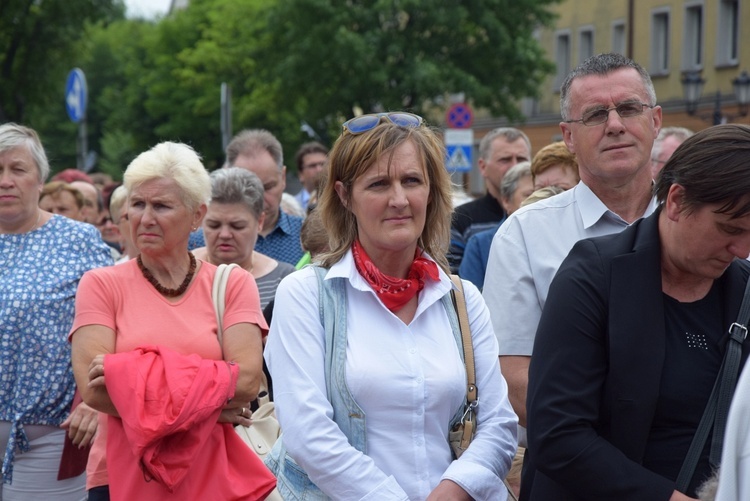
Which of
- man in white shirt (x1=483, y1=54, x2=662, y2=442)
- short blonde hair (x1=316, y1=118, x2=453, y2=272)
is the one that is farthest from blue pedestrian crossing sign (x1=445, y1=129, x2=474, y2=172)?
short blonde hair (x1=316, y1=118, x2=453, y2=272)

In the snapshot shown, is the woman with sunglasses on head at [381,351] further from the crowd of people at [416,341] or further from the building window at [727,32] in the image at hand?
the building window at [727,32]

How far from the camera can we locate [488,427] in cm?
404

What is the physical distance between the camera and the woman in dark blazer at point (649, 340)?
3389 millimetres

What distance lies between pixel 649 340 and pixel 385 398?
876 millimetres

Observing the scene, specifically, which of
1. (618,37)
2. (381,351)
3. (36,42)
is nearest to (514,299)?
(381,351)

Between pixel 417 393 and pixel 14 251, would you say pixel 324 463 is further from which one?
pixel 14 251

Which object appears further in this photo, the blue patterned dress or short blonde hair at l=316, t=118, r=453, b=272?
the blue patterned dress

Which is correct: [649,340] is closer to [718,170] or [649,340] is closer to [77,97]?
[718,170]

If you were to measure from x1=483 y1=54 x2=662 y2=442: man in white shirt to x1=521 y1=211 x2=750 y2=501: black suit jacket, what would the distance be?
0.90 metres

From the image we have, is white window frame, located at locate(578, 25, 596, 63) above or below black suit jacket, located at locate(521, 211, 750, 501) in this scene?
below

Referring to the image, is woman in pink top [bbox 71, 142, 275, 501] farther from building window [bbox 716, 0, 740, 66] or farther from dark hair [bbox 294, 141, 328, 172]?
building window [bbox 716, 0, 740, 66]

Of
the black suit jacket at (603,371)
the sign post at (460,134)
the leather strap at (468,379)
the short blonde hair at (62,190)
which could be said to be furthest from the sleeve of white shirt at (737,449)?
the sign post at (460,134)

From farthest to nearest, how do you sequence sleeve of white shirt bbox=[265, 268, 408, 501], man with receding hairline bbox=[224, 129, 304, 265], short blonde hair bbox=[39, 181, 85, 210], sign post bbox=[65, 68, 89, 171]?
sign post bbox=[65, 68, 89, 171]
short blonde hair bbox=[39, 181, 85, 210]
man with receding hairline bbox=[224, 129, 304, 265]
sleeve of white shirt bbox=[265, 268, 408, 501]

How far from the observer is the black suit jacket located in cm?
343
